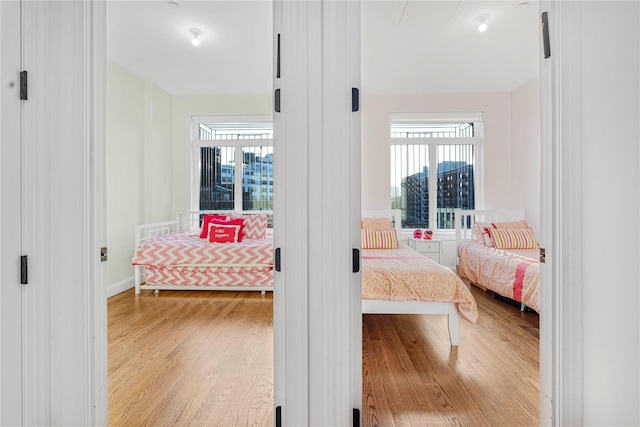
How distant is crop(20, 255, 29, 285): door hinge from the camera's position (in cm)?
94

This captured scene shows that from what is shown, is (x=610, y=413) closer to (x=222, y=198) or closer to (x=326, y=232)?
(x=326, y=232)

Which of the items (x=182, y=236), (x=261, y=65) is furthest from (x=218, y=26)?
(x=182, y=236)

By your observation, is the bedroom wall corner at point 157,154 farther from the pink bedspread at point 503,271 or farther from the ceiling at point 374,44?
the pink bedspread at point 503,271

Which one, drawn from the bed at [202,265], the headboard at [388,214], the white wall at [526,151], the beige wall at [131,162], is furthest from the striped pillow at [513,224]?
the beige wall at [131,162]

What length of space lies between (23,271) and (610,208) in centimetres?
167

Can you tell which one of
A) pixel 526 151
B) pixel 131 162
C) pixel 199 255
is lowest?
pixel 199 255

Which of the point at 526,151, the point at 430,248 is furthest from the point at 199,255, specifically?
the point at 526,151

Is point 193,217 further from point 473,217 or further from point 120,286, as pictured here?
point 473,217

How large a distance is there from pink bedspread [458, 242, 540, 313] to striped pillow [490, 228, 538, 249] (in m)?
0.13

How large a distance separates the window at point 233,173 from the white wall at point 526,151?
348 centimetres

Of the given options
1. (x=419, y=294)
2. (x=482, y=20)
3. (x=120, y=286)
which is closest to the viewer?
(x=419, y=294)

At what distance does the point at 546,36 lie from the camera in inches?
37.2

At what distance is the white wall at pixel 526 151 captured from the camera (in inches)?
160

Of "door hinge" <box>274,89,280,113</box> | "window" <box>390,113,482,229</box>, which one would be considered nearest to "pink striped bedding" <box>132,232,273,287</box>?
"window" <box>390,113,482,229</box>
